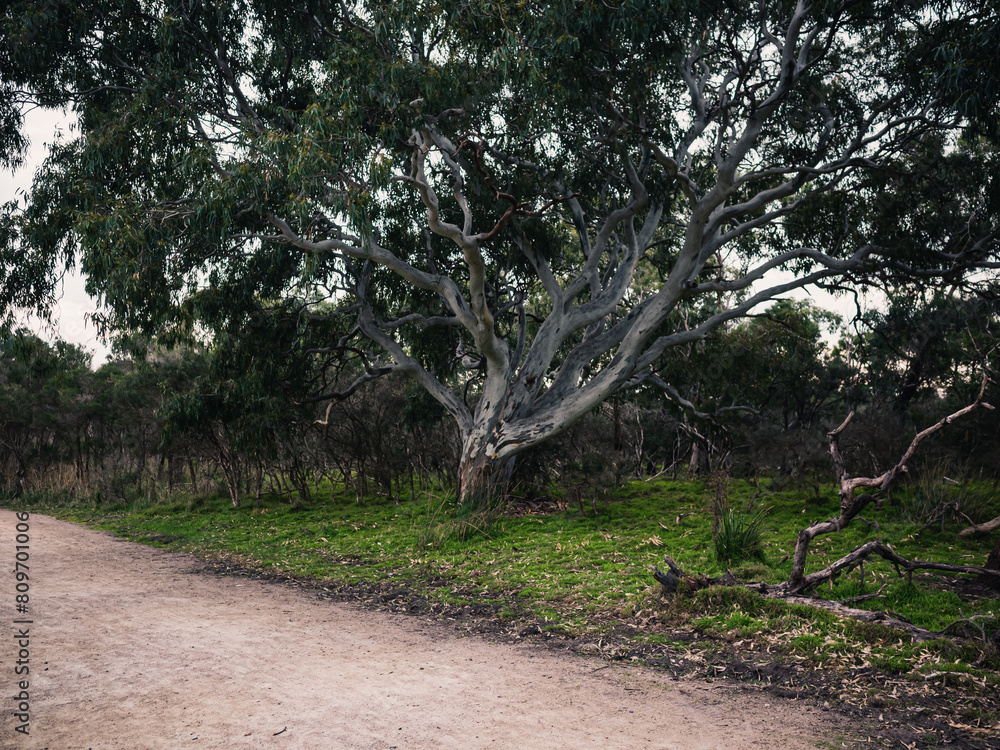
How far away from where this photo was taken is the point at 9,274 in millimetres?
11469

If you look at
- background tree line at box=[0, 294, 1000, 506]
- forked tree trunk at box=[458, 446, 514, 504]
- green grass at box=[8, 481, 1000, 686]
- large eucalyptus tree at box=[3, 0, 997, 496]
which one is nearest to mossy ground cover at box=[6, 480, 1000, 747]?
green grass at box=[8, 481, 1000, 686]

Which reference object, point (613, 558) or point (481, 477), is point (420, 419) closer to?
point (481, 477)

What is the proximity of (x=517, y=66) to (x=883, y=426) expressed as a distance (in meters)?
7.77

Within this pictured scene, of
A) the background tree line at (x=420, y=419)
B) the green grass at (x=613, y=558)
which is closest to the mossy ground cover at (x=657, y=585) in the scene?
the green grass at (x=613, y=558)

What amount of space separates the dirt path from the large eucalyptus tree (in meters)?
4.85

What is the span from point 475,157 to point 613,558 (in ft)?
17.9

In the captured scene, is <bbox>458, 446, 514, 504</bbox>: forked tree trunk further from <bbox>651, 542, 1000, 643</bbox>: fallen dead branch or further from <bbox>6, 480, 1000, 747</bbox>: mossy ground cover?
<bbox>651, 542, 1000, 643</bbox>: fallen dead branch

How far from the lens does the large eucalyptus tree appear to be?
A: 29.5ft

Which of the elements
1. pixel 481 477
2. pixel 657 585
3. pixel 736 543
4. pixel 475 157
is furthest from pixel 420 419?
pixel 657 585

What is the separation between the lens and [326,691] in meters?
3.92

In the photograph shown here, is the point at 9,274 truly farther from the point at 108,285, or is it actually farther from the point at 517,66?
the point at 517,66

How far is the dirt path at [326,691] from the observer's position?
334 centimetres

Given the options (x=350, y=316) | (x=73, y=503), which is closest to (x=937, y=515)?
(x=350, y=316)

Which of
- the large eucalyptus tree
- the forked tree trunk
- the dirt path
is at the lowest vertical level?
the dirt path
